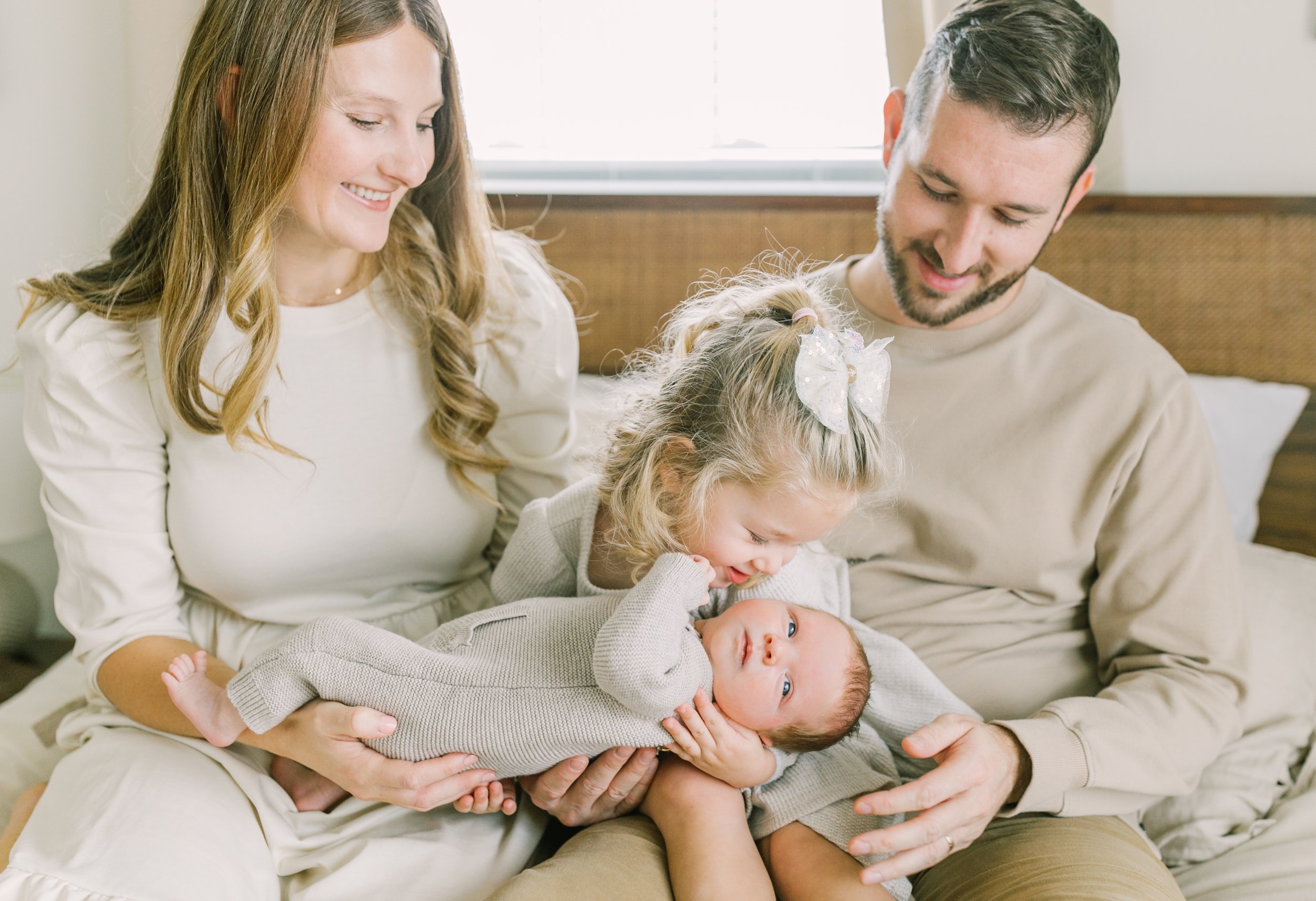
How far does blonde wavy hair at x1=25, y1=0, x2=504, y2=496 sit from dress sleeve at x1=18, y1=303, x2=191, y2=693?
6 centimetres

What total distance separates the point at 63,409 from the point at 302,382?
34cm

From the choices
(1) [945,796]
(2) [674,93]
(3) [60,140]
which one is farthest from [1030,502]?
(3) [60,140]

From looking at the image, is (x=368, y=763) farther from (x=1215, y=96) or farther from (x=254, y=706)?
(x=1215, y=96)

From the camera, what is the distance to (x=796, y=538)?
4.41ft

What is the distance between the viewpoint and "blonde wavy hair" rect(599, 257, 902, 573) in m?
1.30

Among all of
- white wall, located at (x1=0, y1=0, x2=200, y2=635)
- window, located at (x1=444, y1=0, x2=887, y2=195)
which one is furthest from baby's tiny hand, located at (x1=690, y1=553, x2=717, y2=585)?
white wall, located at (x1=0, y1=0, x2=200, y2=635)

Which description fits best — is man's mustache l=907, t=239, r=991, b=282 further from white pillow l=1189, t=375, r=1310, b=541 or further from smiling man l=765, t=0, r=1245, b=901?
white pillow l=1189, t=375, r=1310, b=541

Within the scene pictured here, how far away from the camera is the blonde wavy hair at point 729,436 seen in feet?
4.26

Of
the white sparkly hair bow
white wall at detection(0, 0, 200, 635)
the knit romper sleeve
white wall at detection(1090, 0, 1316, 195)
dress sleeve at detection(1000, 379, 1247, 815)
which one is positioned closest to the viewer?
the knit romper sleeve

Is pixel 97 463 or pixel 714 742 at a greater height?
pixel 97 463

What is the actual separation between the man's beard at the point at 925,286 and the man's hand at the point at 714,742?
739 millimetres

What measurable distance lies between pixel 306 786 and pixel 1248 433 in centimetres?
190

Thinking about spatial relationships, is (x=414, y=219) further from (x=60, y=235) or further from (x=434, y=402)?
(x=60, y=235)

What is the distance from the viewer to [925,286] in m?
1.59
